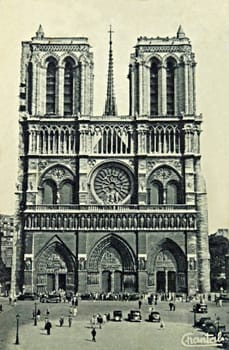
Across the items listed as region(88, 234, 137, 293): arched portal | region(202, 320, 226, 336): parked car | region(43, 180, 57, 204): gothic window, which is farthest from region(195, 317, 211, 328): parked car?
region(43, 180, 57, 204): gothic window

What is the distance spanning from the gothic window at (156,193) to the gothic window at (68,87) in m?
5.20

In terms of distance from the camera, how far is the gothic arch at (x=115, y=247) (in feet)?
106

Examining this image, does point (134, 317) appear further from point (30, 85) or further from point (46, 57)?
point (46, 57)

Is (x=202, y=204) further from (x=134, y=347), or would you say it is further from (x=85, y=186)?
(x=134, y=347)

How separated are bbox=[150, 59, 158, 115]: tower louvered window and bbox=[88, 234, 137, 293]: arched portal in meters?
6.35

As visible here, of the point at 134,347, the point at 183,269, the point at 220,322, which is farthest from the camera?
the point at 183,269

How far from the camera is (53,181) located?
108 feet

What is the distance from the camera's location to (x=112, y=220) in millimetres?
32219

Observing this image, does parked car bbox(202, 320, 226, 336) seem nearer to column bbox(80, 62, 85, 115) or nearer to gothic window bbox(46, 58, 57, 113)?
column bbox(80, 62, 85, 115)

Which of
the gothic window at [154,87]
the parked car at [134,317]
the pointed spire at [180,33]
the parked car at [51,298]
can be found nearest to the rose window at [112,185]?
the gothic window at [154,87]

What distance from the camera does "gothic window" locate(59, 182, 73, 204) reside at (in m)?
32.9

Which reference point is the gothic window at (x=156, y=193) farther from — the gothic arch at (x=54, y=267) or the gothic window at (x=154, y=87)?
the gothic arch at (x=54, y=267)

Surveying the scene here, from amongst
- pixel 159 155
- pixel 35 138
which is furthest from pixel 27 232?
pixel 159 155

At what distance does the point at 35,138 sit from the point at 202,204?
8.10m
